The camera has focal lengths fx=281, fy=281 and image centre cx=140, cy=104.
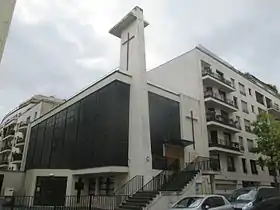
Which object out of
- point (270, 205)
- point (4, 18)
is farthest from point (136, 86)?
point (4, 18)

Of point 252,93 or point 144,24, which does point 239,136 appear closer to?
point 252,93

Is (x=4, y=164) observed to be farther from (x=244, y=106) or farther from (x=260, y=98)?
(x=260, y=98)

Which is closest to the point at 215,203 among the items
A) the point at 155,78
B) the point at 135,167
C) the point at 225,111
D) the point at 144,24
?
the point at 135,167

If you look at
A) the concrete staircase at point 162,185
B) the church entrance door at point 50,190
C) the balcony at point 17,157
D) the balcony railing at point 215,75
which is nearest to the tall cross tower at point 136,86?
the concrete staircase at point 162,185

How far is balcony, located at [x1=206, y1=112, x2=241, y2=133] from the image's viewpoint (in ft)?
94.0

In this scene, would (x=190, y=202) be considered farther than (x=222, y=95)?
No

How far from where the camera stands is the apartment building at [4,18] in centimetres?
764

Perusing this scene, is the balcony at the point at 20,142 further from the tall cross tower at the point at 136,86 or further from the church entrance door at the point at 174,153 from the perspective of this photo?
the church entrance door at the point at 174,153

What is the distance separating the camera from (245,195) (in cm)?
1616

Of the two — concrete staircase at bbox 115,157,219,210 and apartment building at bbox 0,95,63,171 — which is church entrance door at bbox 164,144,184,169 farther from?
apartment building at bbox 0,95,63,171

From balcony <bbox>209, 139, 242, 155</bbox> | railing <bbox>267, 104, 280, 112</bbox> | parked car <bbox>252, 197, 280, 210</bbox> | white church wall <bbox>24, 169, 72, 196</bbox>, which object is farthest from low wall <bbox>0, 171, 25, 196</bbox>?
railing <bbox>267, 104, 280, 112</bbox>

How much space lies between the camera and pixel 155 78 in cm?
3588

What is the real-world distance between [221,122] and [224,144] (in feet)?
8.68

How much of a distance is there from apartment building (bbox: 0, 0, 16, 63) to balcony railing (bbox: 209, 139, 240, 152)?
923 inches
